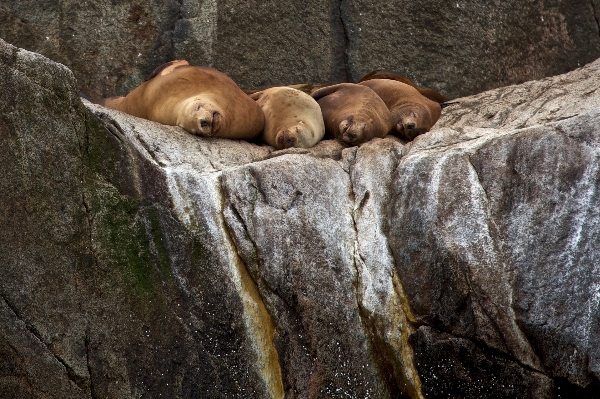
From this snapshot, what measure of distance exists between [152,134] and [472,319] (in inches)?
77.8

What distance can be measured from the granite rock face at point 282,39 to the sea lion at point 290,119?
58.2 inches

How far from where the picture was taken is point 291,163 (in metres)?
4.75

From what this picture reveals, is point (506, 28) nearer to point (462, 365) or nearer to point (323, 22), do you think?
point (323, 22)

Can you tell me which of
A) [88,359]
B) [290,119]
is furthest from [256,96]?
[88,359]

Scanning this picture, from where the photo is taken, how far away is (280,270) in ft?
14.4

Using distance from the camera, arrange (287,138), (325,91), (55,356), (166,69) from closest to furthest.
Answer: (55,356), (287,138), (166,69), (325,91)

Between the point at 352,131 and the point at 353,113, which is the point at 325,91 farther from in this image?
the point at 352,131

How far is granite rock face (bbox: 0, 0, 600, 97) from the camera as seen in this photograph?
7.61 m

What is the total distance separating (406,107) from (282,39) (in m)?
1.81

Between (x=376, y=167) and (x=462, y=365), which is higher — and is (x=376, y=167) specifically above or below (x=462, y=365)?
above

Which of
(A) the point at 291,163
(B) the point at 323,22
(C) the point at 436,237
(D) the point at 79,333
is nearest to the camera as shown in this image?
(D) the point at 79,333


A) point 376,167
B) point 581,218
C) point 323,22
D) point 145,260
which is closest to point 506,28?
point 323,22

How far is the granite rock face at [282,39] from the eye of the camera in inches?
300

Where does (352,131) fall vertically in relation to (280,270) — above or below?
above
